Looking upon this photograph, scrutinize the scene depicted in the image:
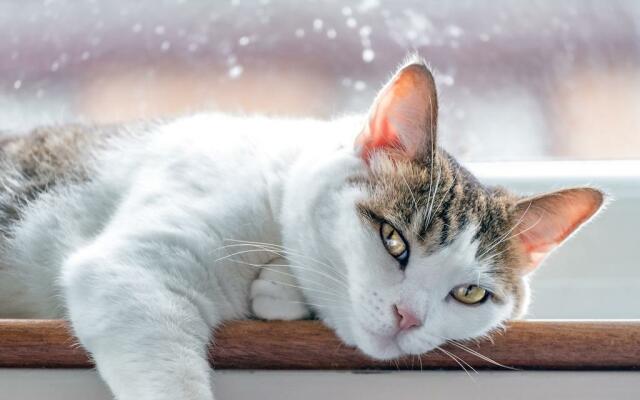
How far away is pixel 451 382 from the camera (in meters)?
1.06

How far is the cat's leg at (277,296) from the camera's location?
112 cm

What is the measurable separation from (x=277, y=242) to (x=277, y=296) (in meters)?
0.11

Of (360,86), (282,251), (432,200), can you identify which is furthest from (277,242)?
(360,86)

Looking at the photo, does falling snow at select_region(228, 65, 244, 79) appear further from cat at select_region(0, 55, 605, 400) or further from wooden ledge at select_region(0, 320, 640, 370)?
wooden ledge at select_region(0, 320, 640, 370)

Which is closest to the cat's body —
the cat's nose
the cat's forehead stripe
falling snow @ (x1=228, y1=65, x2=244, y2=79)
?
the cat's forehead stripe

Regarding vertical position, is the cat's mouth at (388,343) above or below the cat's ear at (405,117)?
below

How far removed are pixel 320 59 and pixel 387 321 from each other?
3.27ft

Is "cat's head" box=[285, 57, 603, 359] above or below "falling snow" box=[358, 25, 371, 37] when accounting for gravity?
below

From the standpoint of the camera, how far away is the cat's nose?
1021mm

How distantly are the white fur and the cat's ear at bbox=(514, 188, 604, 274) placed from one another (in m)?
0.14

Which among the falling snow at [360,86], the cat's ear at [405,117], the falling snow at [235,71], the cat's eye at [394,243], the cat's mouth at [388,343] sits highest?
the falling snow at [235,71]

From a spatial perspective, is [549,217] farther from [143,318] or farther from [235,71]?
[235,71]

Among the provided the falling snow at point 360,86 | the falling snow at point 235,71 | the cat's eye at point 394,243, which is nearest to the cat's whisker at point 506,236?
the cat's eye at point 394,243

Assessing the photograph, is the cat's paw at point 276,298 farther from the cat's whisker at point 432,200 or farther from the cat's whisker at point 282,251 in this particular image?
the cat's whisker at point 432,200
